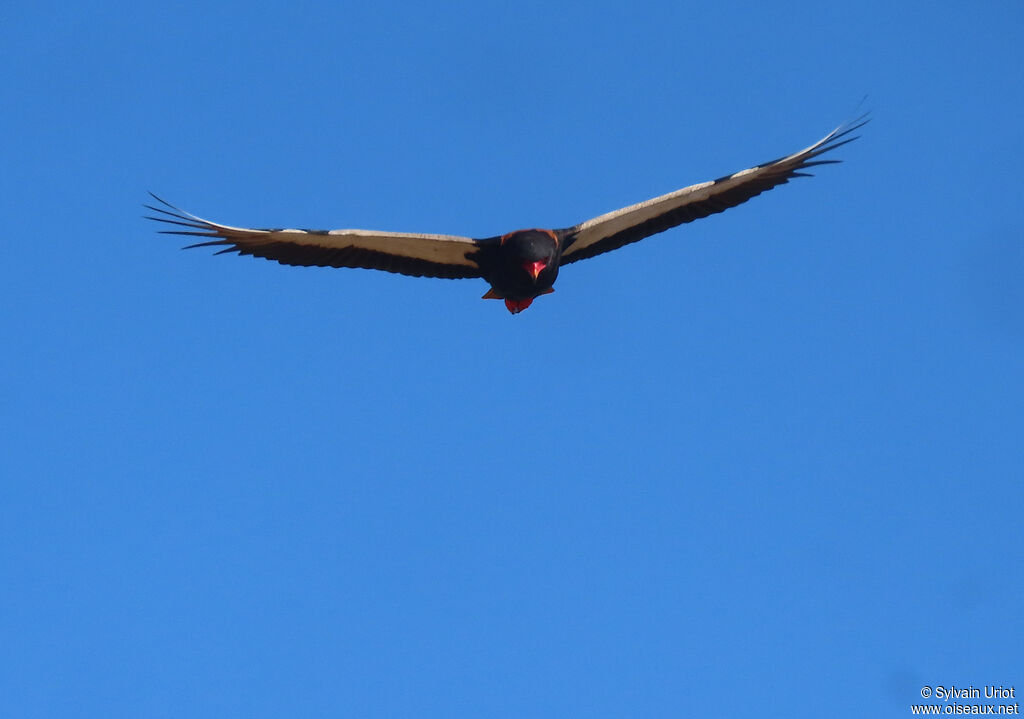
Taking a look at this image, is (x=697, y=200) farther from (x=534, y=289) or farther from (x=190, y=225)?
(x=190, y=225)

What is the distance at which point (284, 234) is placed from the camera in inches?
757

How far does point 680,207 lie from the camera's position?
20.4 metres

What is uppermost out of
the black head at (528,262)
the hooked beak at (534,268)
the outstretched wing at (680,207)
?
the outstretched wing at (680,207)

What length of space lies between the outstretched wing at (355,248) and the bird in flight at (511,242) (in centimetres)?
2

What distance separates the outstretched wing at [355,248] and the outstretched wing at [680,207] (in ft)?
6.31

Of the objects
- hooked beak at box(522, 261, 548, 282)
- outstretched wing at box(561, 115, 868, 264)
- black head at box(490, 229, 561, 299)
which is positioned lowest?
hooked beak at box(522, 261, 548, 282)

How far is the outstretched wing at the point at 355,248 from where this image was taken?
1912 centimetres

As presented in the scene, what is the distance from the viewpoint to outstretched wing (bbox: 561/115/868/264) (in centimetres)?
1986

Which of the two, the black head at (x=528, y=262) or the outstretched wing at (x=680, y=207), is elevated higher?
the outstretched wing at (x=680, y=207)

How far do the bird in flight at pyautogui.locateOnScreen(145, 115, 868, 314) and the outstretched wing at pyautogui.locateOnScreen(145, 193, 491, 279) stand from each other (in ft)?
0.05

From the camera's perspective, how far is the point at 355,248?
779 inches

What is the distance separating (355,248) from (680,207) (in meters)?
5.72

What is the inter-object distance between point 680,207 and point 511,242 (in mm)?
3433


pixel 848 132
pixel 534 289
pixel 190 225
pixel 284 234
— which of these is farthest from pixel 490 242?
pixel 848 132
